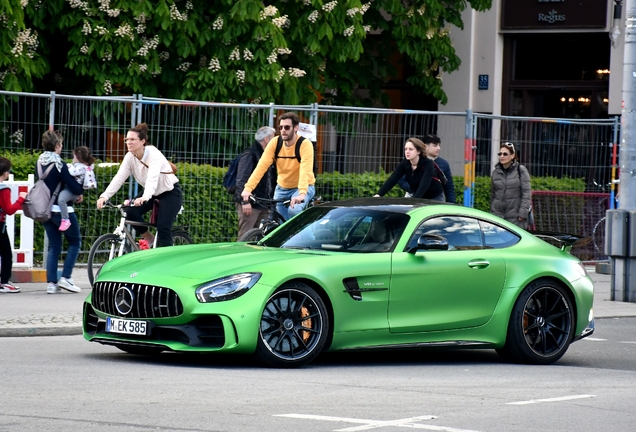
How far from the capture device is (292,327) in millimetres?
9508

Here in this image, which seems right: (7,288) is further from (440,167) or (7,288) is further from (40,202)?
(440,167)

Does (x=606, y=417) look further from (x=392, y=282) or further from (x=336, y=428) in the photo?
(x=392, y=282)

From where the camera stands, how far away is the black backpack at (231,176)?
647 inches

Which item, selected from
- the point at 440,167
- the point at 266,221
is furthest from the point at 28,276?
the point at 440,167

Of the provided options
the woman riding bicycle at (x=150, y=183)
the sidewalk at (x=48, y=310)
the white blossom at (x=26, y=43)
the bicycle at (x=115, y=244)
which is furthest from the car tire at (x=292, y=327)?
the white blossom at (x=26, y=43)

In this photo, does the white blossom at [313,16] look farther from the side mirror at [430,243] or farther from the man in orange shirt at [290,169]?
the side mirror at [430,243]

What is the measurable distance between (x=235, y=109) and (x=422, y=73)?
798 centimetres

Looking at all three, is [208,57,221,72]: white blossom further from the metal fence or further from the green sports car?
the green sports car

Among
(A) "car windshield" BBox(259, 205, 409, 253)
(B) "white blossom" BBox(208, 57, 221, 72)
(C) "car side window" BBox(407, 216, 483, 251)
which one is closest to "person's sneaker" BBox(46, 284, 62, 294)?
(A) "car windshield" BBox(259, 205, 409, 253)

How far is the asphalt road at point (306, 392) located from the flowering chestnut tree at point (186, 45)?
Result: 10.4 metres

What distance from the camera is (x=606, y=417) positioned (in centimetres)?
799

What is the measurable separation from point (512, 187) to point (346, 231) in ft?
24.1

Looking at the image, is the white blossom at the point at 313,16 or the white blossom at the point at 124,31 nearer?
the white blossom at the point at 124,31

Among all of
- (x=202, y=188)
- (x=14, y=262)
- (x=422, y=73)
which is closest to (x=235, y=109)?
(x=202, y=188)
